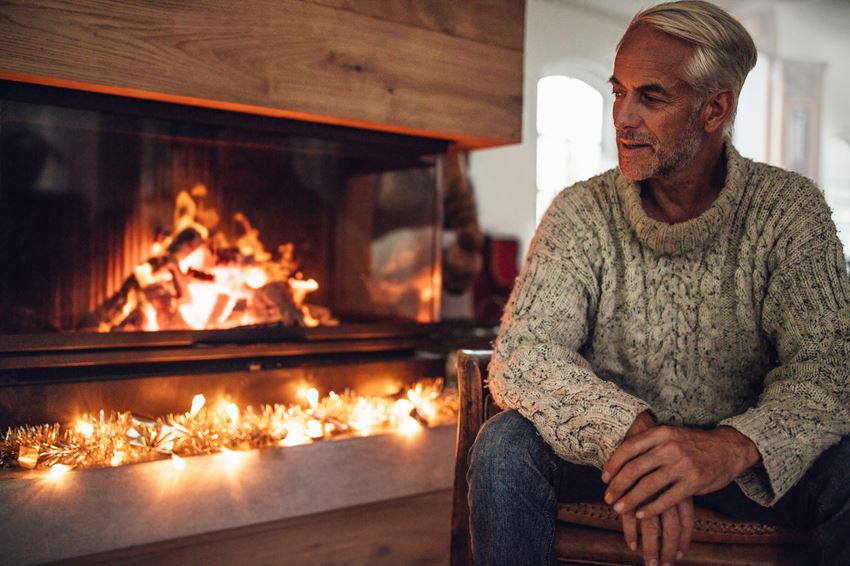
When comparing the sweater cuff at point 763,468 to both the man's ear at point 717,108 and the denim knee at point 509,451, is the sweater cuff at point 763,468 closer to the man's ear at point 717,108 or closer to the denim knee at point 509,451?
the denim knee at point 509,451

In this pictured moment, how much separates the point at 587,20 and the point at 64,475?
3414 millimetres

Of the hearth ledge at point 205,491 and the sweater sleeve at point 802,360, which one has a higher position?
the sweater sleeve at point 802,360

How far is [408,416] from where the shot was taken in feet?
6.75

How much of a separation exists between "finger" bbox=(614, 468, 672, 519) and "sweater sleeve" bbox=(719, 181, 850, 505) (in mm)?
149

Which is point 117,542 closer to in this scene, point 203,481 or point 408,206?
point 203,481

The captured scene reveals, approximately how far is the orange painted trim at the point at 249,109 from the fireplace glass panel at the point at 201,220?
0.04 metres

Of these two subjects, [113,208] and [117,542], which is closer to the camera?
[117,542]

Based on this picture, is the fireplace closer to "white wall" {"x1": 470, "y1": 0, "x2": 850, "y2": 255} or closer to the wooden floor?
the wooden floor

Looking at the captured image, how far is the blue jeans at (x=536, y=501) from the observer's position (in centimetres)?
107

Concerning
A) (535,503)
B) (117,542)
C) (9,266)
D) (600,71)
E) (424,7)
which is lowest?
(117,542)

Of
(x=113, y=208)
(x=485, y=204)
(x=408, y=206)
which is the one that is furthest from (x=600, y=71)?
(x=113, y=208)

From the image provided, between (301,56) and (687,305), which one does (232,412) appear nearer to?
(301,56)

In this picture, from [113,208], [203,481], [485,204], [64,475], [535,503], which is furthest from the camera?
[485,204]

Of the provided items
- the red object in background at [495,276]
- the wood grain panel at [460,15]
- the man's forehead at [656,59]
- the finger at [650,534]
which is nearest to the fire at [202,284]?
the wood grain panel at [460,15]
